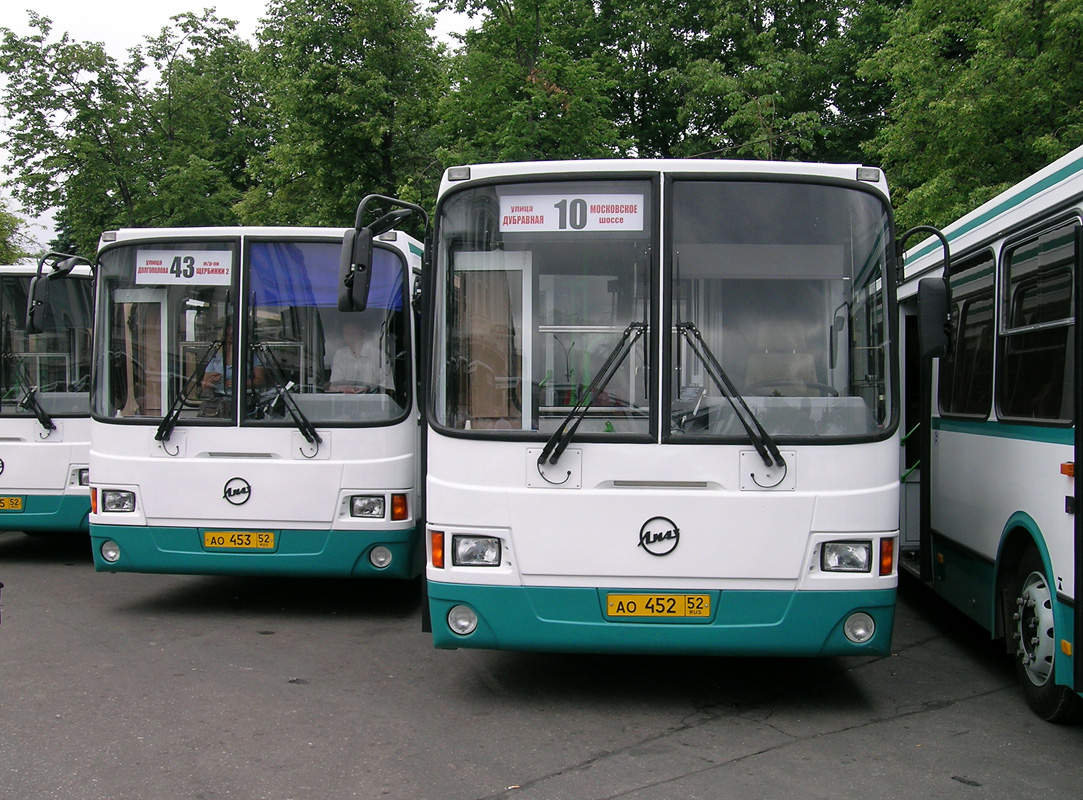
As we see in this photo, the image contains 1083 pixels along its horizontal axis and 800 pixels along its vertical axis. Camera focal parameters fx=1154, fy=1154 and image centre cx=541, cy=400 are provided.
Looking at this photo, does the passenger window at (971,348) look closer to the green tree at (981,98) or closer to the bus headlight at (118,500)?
the bus headlight at (118,500)

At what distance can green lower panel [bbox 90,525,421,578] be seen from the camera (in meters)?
8.24

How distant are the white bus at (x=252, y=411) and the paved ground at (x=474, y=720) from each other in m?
0.62

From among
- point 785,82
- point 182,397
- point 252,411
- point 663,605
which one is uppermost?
point 785,82

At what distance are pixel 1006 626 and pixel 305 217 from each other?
A: 18.2 metres

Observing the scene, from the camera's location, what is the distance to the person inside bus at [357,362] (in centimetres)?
840

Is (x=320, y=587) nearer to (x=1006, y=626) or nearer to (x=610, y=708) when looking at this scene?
(x=610, y=708)

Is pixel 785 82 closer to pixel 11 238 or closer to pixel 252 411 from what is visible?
pixel 252 411

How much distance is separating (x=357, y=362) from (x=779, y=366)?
362cm

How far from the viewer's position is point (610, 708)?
6133 mm

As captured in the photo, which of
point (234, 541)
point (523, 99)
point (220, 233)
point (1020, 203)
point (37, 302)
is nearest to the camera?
point (1020, 203)

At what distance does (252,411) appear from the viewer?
8.34 meters

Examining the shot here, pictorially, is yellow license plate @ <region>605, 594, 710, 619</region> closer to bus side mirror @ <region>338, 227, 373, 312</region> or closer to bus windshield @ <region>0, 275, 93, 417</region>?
bus side mirror @ <region>338, 227, 373, 312</region>

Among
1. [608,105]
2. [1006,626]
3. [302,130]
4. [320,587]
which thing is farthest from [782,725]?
[302,130]

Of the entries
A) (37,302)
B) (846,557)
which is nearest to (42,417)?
(37,302)
